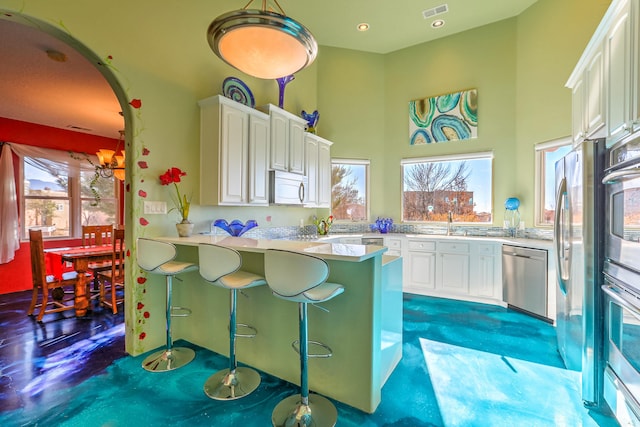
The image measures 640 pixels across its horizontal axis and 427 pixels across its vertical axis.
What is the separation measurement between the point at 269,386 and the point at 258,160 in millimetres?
2298

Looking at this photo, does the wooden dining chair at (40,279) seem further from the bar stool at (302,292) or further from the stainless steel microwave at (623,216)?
the stainless steel microwave at (623,216)

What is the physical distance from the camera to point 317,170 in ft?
14.7

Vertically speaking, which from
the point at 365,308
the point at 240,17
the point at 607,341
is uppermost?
the point at 240,17

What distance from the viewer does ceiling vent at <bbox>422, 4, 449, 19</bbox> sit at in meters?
3.96

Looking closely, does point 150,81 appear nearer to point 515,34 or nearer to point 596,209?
point 596,209

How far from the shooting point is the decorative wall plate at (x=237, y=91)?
10.6 ft

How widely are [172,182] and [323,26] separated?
3.44 meters

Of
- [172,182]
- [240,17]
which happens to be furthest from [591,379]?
[172,182]

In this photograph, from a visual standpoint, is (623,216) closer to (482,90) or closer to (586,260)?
(586,260)

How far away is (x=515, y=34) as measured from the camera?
418cm

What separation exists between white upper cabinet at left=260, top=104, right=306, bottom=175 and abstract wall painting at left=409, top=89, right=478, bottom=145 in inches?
79.4

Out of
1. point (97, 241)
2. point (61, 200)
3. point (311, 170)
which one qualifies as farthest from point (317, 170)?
point (61, 200)

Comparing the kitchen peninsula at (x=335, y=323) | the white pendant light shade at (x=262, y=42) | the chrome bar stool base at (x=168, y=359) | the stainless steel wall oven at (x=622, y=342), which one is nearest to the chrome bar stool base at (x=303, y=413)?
the kitchen peninsula at (x=335, y=323)

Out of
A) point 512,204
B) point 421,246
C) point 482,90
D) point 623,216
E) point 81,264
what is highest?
point 482,90
